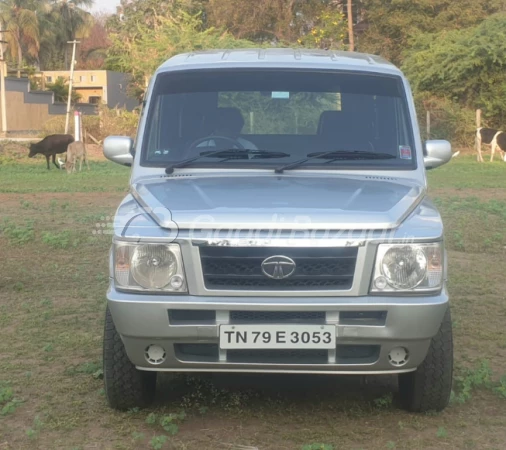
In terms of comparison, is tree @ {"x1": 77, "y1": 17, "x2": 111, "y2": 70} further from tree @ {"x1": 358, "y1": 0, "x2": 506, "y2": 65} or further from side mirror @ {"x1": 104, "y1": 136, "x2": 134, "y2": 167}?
side mirror @ {"x1": 104, "y1": 136, "x2": 134, "y2": 167}

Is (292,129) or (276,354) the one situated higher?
(292,129)

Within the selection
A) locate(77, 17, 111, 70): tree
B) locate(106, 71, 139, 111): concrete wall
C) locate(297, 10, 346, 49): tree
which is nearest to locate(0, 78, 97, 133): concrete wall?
locate(106, 71, 139, 111): concrete wall


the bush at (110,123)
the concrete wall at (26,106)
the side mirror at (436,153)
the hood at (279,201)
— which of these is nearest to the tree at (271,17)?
the concrete wall at (26,106)

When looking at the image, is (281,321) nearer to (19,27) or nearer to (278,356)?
(278,356)

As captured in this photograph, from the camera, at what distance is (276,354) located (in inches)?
171

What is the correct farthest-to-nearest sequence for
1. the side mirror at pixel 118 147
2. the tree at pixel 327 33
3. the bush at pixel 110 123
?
the tree at pixel 327 33, the bush at pixel 110 123, the side mirror at pixel 118 147

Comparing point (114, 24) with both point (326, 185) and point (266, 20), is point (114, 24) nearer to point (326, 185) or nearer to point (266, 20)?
point (266, 20)

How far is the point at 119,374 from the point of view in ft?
15.4

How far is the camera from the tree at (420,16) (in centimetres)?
4062

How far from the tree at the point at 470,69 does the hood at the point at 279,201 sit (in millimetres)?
28809

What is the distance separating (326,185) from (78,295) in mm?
3917

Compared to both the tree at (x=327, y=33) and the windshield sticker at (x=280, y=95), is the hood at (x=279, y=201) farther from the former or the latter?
the tree at (x=327, y=33)

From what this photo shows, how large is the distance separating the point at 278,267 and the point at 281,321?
0.26 meters

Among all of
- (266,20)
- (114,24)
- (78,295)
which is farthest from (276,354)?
(114,24)
